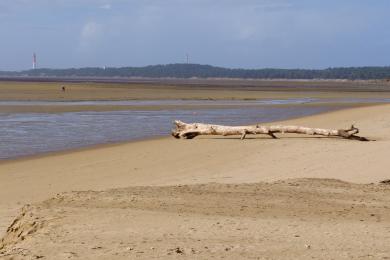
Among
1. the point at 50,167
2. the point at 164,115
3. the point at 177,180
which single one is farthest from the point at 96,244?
the point at 164,115

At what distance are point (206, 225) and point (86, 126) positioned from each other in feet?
59.0

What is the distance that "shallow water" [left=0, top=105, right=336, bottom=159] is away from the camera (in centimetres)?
1881

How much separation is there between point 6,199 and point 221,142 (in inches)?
332

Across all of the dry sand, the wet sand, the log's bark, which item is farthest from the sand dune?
the wet sand

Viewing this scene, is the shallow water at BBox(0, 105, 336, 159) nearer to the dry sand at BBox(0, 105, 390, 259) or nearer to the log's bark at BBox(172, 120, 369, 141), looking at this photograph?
the log's bark at BBox(172, 120, 369, 141)

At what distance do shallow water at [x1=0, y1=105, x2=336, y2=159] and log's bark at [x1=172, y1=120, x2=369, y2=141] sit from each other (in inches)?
81.9

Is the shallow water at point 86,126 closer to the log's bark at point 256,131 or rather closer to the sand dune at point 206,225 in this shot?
the log's bark at point 256,131

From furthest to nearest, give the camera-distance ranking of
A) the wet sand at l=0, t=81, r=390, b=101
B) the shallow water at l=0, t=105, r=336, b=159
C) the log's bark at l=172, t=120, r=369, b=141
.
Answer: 1. the wet sand at l=0, t=81, r=390, b=101
2. the shallow water at l=0, t=105, r=336, b=159
3. the log's bark at l=172, t=120, r=369, b=141

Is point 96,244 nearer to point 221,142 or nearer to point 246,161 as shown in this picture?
point 246,161

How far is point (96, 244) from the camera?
21.1ft

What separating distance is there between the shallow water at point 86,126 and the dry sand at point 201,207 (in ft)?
11.7

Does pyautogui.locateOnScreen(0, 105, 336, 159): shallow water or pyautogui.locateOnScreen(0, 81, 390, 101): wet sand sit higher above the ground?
pyautogui.locateOnScreen(0, 105, 336, 159): shallow water

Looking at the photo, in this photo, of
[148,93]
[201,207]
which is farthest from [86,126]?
[148,93]

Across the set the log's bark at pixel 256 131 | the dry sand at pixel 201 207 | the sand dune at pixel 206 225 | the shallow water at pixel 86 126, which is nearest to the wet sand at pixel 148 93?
the shallow water at pixel 86 126
